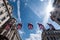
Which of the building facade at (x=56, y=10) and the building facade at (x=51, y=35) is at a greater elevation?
the building facade at (x=56, y=10)

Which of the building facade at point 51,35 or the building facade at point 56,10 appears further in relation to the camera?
the building facade at point 51,35

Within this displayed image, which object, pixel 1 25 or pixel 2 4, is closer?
pixel 1 25

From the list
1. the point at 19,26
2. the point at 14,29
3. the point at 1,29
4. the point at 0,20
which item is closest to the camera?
the point at 19,26

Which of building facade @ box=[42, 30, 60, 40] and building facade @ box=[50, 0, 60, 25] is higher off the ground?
building facade @ box=[50, 0, 60, 25]

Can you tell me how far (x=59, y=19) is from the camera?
48.9 meters

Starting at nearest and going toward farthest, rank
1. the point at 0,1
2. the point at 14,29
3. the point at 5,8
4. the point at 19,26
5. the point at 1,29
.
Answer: the point at 19,26 < the point at 1,29 < the point at 0,1 < the point at 5,8 < the point at 14,29

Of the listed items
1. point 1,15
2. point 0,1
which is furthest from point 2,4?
point 1,15

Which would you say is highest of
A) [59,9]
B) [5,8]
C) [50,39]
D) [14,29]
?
[5,8]

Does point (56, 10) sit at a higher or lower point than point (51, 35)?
higher

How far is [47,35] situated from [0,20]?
42.5 metres

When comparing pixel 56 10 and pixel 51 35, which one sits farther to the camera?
pixel 51 35

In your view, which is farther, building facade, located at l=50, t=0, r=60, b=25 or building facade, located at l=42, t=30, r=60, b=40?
building facade, located at l=42, t=30, r=60, b=40

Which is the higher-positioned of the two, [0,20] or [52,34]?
[0,20]

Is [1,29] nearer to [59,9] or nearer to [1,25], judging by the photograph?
[1,25]
